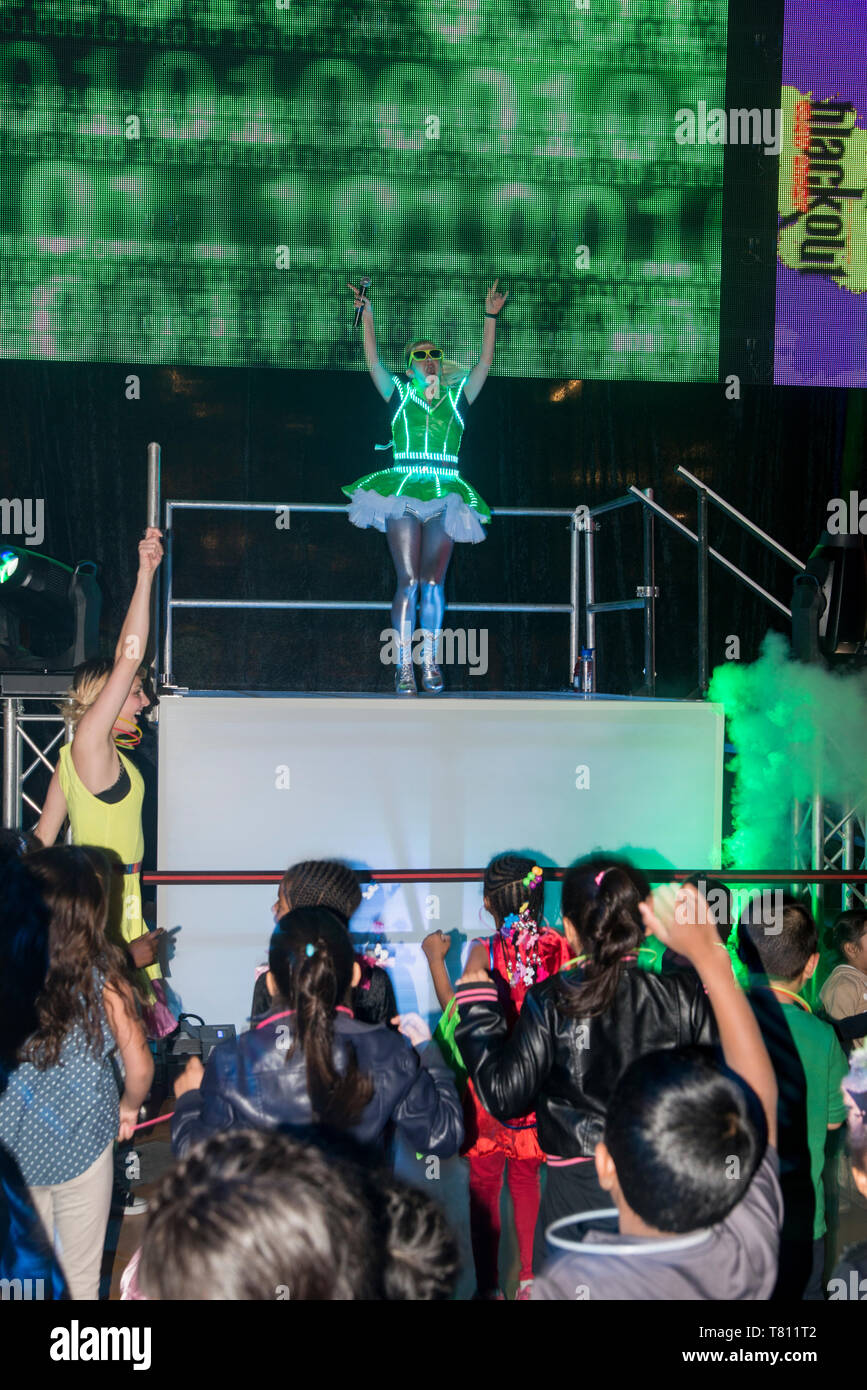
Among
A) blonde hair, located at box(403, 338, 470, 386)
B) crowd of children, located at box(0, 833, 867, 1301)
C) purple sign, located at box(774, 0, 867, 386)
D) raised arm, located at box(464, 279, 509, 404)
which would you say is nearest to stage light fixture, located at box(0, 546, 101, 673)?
blonde hair, located at box(403, 338, 470, 386)

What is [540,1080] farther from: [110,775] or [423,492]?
[423,492]

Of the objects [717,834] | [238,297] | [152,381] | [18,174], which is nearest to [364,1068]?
[717,834]

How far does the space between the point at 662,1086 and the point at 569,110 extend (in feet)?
15.3

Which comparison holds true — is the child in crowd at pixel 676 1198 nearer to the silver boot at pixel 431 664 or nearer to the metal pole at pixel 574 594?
the silver boot at pixel 431 664

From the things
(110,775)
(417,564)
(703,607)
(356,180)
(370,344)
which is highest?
(356,180)

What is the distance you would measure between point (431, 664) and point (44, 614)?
64.0 inches

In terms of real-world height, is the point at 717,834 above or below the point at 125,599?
below

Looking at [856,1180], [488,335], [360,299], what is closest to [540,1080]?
[856,1180]

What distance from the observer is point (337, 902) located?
215cm

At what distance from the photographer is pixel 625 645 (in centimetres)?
652

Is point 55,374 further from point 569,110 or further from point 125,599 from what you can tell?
point 569,110

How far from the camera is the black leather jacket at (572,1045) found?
1.83 meters

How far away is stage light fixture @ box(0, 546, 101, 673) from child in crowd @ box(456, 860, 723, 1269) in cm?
293

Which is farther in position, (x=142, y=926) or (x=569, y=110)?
(x=569, y=110)
